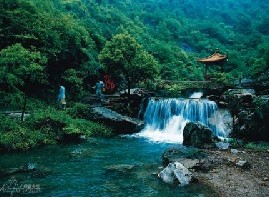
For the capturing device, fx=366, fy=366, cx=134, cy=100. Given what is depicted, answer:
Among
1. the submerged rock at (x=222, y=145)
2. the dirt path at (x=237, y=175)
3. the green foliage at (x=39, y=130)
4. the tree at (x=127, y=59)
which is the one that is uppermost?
the tree at (x=127, y=59)

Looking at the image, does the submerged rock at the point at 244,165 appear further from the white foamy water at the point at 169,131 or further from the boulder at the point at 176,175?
the white foamy water at the point at 169,131

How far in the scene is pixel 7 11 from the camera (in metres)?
20.0

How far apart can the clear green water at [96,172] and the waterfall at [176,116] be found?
4.27 meters

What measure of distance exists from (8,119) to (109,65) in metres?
7.93

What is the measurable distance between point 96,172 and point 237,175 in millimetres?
4356

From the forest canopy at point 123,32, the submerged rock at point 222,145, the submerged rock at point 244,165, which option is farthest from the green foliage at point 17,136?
the submerged rock at point 244,165

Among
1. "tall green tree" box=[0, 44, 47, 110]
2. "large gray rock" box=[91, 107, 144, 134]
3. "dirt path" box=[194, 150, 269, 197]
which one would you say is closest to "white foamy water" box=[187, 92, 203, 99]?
"large gray rock" box=[91, 107, 144, 134]

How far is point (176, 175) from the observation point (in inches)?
412

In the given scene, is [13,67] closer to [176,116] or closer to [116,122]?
[116,122]

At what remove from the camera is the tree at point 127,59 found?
Result: 21.9m

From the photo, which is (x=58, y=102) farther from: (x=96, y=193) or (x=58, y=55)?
(x=96, y=193)

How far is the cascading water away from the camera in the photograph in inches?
800

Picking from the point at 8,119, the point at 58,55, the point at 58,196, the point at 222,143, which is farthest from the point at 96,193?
the point at 58,55

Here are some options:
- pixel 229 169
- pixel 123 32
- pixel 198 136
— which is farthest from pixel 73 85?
pixel 123 32
